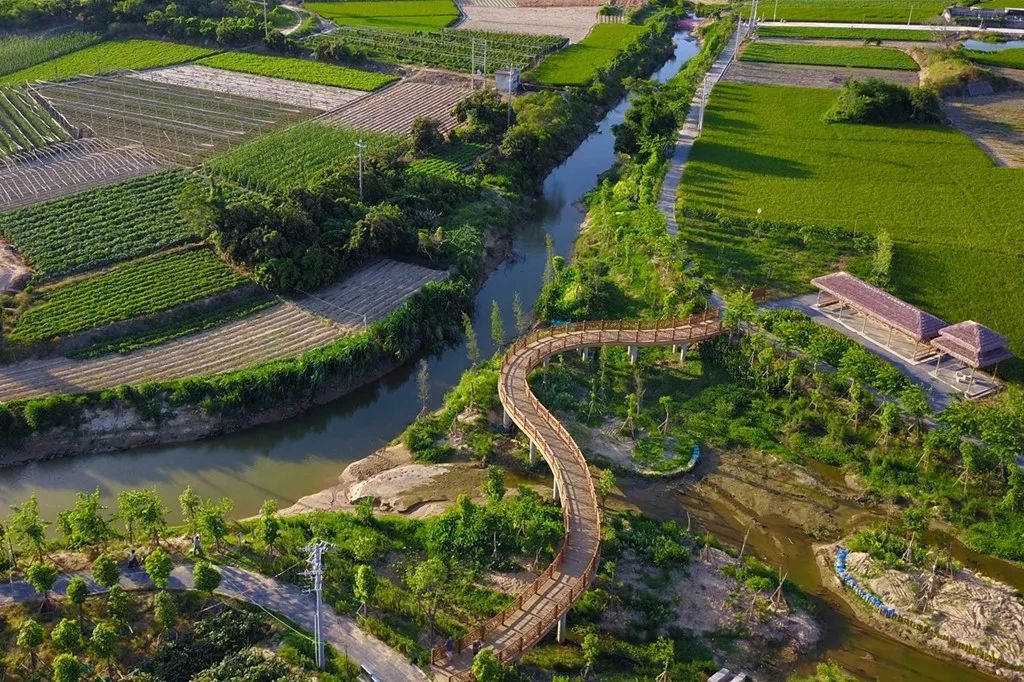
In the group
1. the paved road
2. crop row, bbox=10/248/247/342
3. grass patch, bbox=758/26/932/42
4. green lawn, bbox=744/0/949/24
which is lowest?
crop row, bbox=10/248/247/342

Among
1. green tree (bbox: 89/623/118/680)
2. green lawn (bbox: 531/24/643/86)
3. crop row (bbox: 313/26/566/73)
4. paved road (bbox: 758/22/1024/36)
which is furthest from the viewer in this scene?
paved road (bbox: 758/22/1024/36)

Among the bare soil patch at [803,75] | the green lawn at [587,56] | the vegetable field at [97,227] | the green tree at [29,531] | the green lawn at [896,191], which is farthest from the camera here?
the bare soil patch at [803,75]

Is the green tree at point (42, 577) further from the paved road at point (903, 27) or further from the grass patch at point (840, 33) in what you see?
the paved road at point (903, 27)

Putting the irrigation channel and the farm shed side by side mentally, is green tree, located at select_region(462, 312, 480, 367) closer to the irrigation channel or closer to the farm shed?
the irrigation channel

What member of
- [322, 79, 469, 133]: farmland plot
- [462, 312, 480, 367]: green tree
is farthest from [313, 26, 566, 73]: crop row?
[462, 312, 480, 367]: green tree

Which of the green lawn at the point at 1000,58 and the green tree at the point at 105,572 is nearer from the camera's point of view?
the green tree at the point at 105,572

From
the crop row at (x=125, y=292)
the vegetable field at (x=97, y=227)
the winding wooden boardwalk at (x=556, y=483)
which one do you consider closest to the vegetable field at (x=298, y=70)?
the vegetable field at (x=97, y=227)

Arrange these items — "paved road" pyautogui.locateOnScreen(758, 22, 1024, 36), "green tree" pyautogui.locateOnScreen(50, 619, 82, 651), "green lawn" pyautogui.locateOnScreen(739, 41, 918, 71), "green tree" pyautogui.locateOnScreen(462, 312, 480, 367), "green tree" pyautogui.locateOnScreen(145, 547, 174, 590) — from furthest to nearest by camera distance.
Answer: "paved road" pyautogui.locateOnScreen(758, 22, 1024, 36), "green lawn" pyautogui.locateOnScreen(739, 41, 918, 71), "green tree" pyautogui.locateOnScreen(462, 312, 480, 367), "green tree" pyautogui.locateOnScreen(145, 547, 174, 590), "green tree" pyautogui.locateOnScreen(50, 619, 82, 651)

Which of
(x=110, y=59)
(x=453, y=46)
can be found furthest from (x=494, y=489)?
(x=110, y=59)
